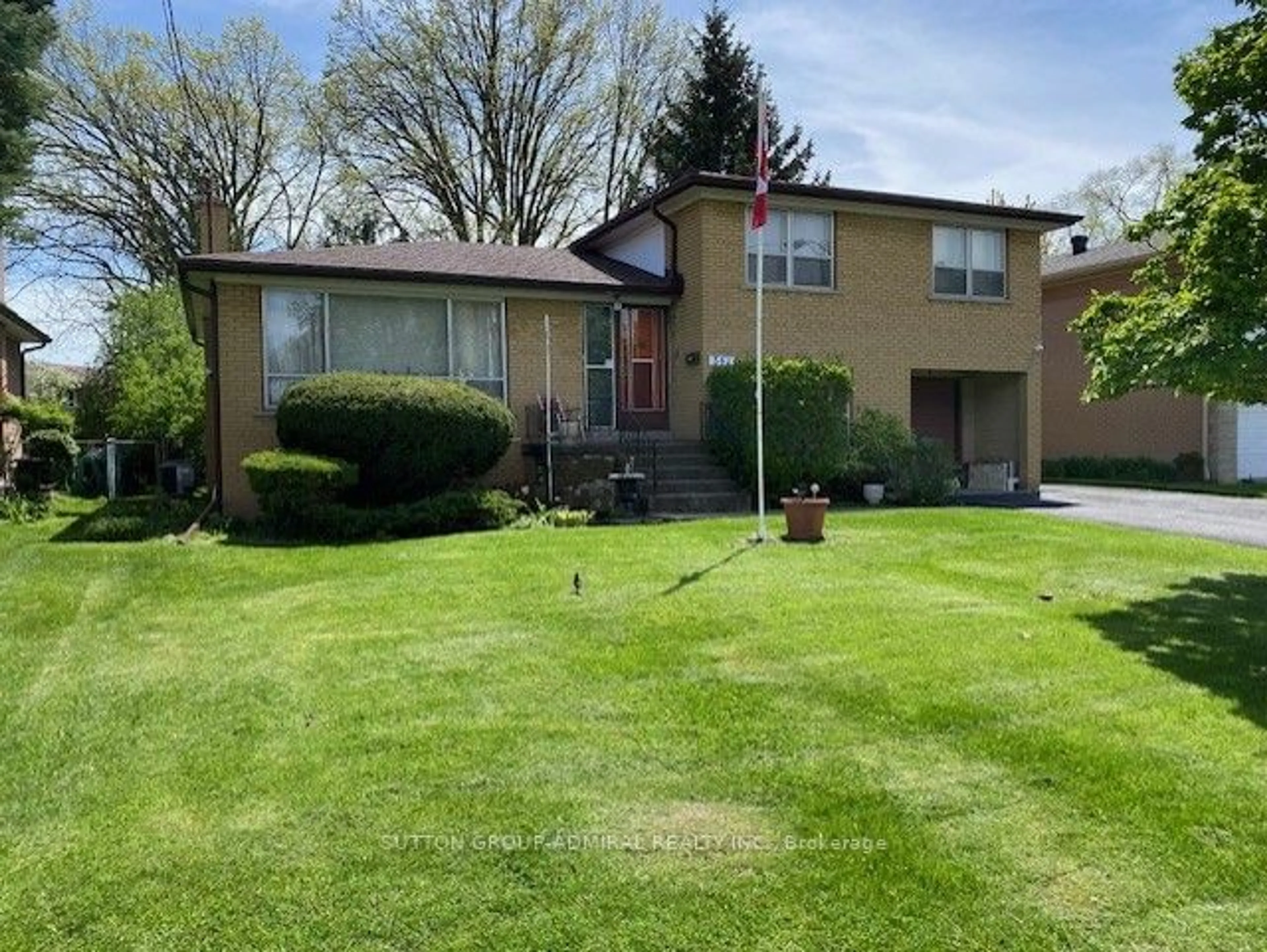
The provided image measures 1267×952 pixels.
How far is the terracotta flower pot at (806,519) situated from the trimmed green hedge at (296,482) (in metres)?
5.53

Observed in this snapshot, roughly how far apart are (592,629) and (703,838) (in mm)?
3246

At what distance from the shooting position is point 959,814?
3.59 metres

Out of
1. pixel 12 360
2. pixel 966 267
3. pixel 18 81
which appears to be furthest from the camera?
pixel 12 360

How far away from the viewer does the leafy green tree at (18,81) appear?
50.5ft

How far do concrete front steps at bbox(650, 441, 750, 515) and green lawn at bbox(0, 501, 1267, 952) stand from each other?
21.5ft

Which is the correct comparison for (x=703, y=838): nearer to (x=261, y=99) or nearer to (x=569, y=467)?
(x=569, y=467)

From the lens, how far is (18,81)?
627 inches

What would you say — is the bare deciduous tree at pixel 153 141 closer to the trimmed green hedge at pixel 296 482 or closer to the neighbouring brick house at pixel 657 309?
the neighbouring brick house at pixel 657 309

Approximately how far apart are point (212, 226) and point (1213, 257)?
56.1ft

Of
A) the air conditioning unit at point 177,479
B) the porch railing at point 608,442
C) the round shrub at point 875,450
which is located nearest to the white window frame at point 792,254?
the round shrub at point 875,450

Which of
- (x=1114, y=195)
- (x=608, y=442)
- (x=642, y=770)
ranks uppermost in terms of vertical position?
(x=1114, y=195)

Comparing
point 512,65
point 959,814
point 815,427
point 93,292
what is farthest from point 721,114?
point 959,814

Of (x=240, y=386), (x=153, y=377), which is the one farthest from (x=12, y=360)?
(x=240, y=386)

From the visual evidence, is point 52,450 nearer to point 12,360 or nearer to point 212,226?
A: point 212,226
